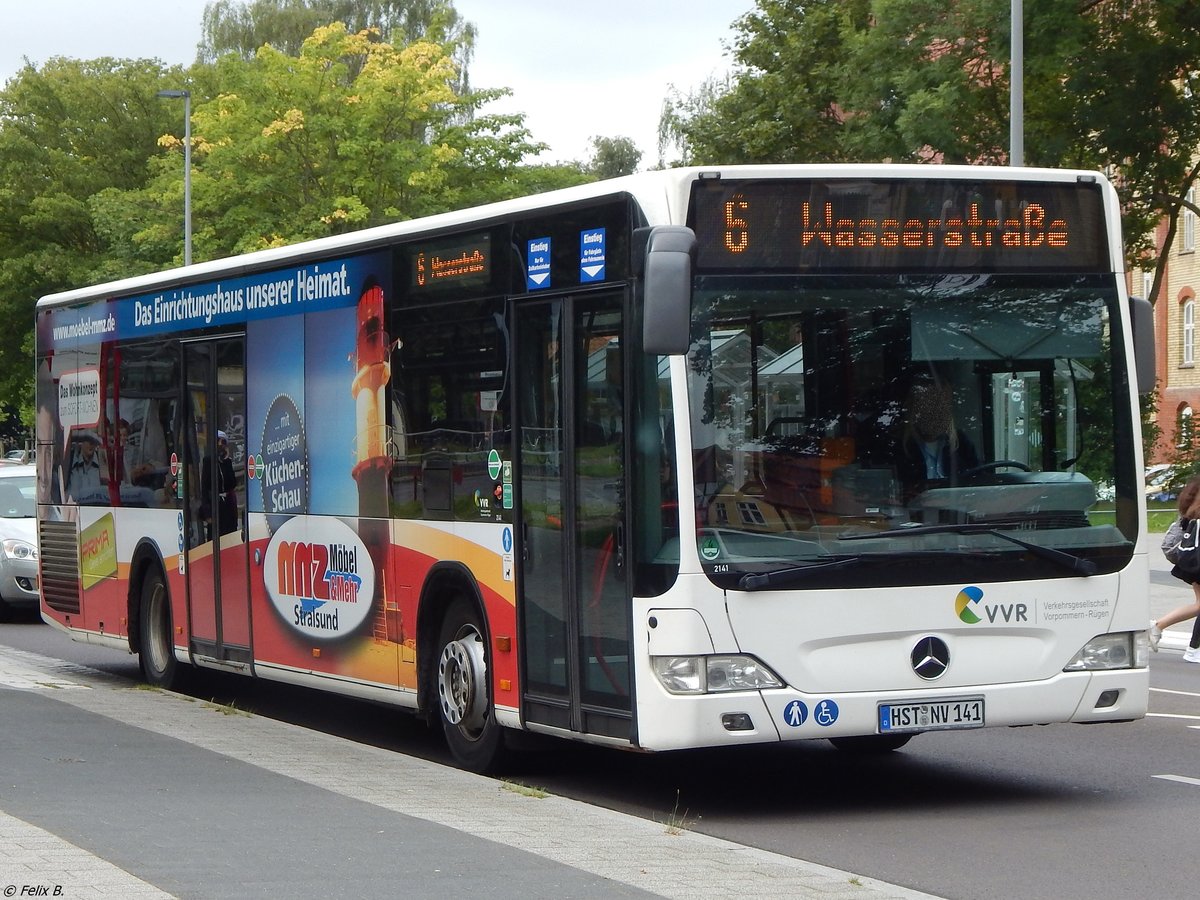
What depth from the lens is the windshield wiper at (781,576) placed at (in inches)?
333

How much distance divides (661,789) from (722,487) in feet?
6.98

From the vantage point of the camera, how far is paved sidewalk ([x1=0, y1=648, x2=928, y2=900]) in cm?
679

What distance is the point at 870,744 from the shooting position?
434 inches

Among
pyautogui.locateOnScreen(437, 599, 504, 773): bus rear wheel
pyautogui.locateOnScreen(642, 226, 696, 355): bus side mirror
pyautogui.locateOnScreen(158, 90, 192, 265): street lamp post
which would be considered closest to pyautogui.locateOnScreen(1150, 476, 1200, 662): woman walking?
pyautogui.locateOnScreen(437, 599, 504, 773): bus rear wheel

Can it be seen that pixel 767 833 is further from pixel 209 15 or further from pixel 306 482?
pixel 209 15

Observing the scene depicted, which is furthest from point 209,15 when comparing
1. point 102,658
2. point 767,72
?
point 102,658

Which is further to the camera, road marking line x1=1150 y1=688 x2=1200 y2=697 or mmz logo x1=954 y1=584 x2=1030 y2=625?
road marking line x1=1150 y1=688 x2=1200 y2=697

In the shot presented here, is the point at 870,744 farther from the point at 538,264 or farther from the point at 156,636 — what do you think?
the point at 156,636

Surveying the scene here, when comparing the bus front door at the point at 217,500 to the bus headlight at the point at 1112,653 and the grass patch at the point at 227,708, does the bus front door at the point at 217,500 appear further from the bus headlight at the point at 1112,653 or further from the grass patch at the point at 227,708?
the bus headlight at the point at 1112,653

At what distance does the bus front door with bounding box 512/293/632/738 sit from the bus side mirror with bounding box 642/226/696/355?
0.73 metres

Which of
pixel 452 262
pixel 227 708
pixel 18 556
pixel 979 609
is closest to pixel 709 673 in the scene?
pixel 979 609

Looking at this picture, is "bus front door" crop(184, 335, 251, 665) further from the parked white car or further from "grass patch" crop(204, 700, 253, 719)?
the parked white car

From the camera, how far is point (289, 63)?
41.9 metres

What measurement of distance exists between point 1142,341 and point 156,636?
8.32m
